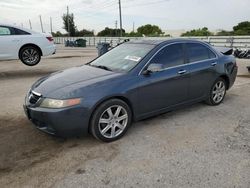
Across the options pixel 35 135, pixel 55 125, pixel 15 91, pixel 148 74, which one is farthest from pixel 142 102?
pixel 15 91

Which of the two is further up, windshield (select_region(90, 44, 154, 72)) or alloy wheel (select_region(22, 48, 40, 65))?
windshield (select_region(90, 44, 154, 72))

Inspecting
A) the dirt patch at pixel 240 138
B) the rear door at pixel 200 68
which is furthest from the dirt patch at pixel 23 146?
the rear door at pixel 200 68

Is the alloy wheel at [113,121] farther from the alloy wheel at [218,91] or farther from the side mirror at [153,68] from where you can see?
the alloy wheel at [218,91]

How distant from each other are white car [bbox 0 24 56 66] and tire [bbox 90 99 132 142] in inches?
270

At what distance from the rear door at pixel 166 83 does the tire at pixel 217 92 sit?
898 millimetres

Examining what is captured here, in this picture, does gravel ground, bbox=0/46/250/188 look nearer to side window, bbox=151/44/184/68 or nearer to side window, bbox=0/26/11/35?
side window, bbox=151/44/184/68

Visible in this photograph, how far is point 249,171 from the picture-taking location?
3.15 m

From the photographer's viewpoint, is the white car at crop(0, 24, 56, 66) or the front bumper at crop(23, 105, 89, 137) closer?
the front bumper at crop(23, 105, 89, 137)


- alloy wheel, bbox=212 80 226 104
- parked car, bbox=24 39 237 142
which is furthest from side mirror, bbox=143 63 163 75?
alloy wheel, bbox=212 80 226 104

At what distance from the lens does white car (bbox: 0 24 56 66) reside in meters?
9.29

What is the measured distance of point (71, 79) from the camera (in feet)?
13.5

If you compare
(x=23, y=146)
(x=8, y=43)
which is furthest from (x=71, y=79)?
(x=8, y=43)

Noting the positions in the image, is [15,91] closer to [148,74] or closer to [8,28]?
[8,28]

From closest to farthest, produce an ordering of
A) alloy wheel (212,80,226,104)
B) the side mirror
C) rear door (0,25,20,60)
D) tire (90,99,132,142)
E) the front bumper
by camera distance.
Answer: the front bumper, tire (90,99,132,142), the side mirror, alloy wheel (212,80,226,104), rear door (0,25,20,60)
